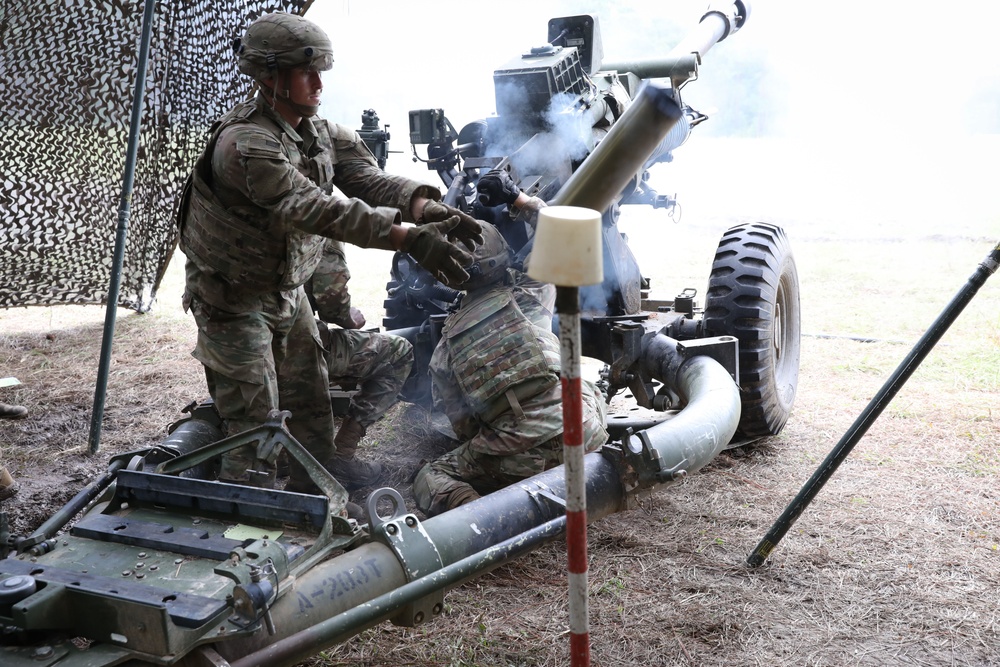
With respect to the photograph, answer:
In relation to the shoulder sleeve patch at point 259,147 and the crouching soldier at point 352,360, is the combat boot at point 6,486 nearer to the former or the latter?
the crouching soldier at point 352,360

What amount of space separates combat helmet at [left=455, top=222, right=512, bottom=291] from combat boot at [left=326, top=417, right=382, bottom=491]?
961 mm

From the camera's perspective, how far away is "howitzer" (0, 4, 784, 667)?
2219 mm

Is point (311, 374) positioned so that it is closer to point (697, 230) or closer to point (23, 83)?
point (23, 83)

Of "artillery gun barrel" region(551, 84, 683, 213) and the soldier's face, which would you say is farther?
the soldier's face

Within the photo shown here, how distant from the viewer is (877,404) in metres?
3.49

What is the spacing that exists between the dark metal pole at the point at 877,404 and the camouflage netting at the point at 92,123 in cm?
428

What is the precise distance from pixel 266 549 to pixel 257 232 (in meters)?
1.53

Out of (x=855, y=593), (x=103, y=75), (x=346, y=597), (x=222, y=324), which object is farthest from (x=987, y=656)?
(x=103, y=75)

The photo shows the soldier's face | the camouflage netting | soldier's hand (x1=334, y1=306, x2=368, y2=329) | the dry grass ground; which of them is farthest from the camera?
the camouflage netting

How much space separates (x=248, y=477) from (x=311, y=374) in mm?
1168

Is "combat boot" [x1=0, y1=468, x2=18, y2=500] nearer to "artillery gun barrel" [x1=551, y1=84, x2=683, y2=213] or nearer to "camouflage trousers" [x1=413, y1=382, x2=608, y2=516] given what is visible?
"camouflage trousers" [x1=413, y1=382, x2=608, y2=516]

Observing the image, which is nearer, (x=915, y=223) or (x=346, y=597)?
(x=346, y=597)

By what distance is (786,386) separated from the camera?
5594mm

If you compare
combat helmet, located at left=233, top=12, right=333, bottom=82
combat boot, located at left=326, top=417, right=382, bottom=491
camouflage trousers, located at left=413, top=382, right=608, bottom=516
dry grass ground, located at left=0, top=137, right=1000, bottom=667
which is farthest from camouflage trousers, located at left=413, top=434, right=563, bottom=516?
combat helmet, located at left=233, top=12, right=333, bottom=82
